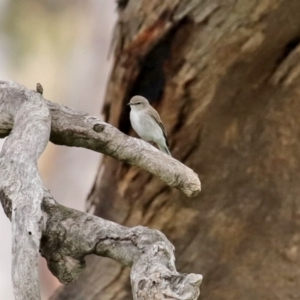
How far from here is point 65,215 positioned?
2.83 ft

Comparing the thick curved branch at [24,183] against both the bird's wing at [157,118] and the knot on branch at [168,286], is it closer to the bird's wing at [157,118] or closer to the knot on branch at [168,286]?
the knot on branch at [168,286]

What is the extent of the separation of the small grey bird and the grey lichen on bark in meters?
0.53

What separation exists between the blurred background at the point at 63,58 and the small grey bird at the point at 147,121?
6.68 feet

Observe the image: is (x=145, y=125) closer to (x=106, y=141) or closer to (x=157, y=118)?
(x=157, y=118)

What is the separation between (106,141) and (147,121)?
2.23 feet

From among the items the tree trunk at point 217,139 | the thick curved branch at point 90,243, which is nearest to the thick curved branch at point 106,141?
the thick curved branch at point 90,243

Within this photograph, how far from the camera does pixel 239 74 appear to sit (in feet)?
5.29

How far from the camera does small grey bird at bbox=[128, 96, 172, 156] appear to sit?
1.62m

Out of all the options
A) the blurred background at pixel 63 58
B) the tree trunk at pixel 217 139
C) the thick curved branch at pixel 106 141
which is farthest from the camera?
the blurred background at pixel 63 58

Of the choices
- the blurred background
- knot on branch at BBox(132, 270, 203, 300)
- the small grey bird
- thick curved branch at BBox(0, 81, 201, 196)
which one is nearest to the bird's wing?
the small grey bird

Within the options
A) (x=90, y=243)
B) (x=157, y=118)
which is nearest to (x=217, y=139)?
(x=157, y=118)

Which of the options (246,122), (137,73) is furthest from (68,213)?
(246,122)

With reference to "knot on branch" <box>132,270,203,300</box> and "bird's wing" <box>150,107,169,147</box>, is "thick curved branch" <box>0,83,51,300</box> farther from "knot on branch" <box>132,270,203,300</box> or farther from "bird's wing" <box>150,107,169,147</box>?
"bird's wing" <box>150,107,169,147</box>

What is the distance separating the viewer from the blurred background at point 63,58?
12.5 feet
